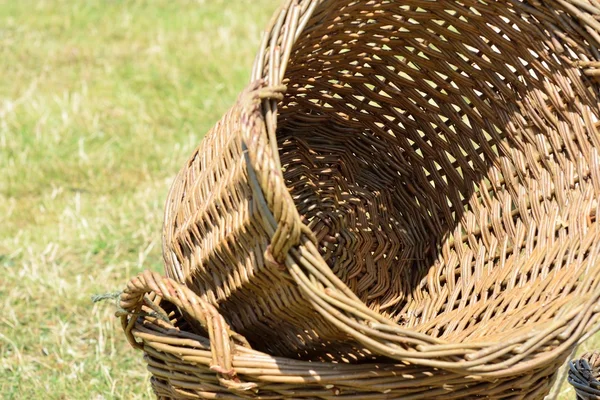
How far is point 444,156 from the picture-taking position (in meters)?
1.74

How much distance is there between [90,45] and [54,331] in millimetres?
2005

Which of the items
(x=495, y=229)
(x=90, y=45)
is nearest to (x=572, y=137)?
(x=495, y=229)

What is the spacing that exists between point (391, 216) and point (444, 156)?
7.1 inches

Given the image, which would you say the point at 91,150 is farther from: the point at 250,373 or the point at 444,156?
the point at 250,373

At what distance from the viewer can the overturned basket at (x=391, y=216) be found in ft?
3.57

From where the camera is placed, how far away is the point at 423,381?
108 cm

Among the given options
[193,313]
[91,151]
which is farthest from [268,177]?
[91,151]

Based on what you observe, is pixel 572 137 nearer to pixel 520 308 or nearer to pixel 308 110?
pixel 520 308

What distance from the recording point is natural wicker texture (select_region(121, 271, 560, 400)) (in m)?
1.09

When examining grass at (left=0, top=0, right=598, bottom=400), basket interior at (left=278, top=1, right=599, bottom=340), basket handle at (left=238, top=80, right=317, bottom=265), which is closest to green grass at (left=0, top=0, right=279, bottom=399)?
grass at (left=0, top=0, right=598, bottom=400)

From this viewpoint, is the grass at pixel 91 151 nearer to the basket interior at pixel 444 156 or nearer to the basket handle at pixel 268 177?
Result: the basket interior at pixel 444 156

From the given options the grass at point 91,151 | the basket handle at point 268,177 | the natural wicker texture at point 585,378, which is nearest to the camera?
the basket handle at point 268,177

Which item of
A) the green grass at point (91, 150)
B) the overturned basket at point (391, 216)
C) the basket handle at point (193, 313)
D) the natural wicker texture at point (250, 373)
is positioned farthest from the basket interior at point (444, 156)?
the green grass at point (91, 150)

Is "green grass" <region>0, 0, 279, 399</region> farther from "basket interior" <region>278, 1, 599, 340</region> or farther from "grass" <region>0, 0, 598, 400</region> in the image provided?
"basket interior" <region>278, 1, 599, 340</region>
